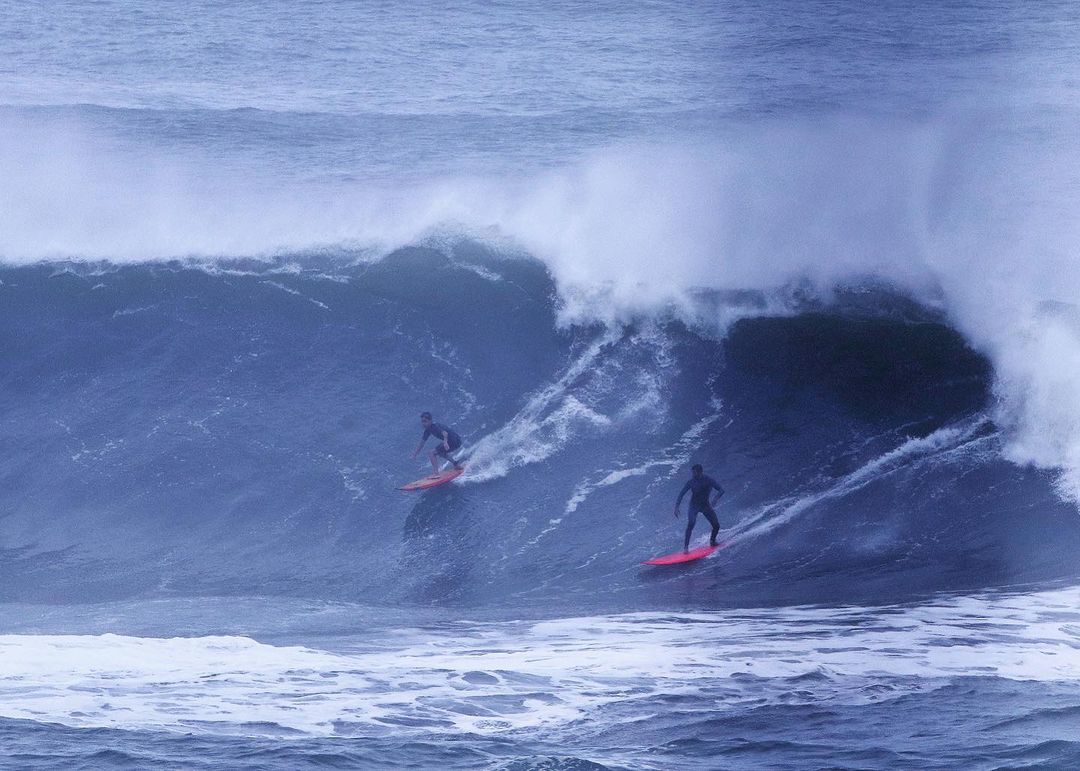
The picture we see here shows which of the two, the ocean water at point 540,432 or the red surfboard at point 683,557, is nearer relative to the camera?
the ocean water at point 540,432

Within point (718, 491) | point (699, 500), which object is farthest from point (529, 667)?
point (718, 491)

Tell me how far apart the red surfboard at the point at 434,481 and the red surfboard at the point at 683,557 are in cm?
285

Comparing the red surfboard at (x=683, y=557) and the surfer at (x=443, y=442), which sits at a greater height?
the surfer at (x=443, y=442)

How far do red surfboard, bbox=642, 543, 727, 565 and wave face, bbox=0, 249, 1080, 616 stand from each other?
211 millimetres

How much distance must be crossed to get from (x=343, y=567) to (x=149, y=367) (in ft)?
18.2

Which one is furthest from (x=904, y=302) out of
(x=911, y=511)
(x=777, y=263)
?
(x=911, y=511)

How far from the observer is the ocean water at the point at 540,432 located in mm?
11266

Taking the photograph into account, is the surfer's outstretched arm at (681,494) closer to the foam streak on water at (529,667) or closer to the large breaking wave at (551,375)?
the large breaking wave at (551,375)

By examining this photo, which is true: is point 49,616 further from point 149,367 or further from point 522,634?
point 149,367

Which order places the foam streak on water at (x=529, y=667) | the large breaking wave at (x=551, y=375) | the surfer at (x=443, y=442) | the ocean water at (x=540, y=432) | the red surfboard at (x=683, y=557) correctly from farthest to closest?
1. the surfer at (x=443, y=442)
2. the large breaking wave at (x=551, y=375)
3. the red surfboard at (x=683, y=557)
4. the ocean water at (x=540, y=432)
5. the foam streak on water at (x=529, y=667)

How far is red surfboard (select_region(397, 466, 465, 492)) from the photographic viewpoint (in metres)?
17.1

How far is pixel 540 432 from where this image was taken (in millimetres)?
17938

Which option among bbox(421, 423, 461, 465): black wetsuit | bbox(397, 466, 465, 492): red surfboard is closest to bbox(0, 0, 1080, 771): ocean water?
bbox(397, 466, 465, 492): red surfboard

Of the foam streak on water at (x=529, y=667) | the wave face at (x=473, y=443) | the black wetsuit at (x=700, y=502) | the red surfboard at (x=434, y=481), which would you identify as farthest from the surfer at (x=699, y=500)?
the red surfboard at (x=434, y=481)
